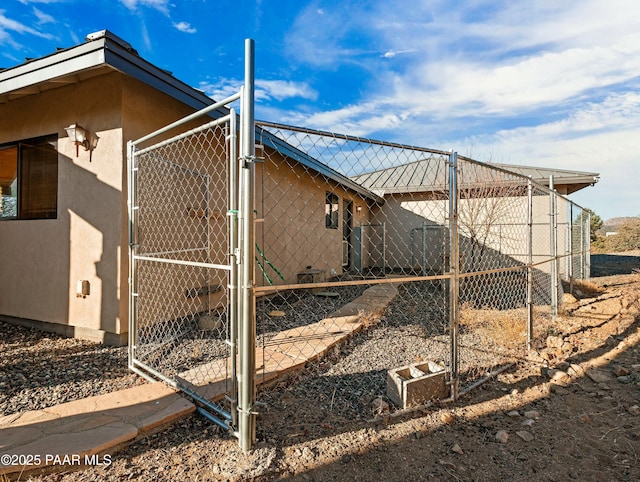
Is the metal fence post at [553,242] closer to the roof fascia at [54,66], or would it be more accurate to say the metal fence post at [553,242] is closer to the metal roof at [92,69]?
the metal roof at [92,69]

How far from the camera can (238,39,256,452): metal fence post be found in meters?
1.64

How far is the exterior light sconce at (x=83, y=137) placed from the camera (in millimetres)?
3680

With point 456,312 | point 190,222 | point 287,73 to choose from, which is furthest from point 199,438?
point 287,73

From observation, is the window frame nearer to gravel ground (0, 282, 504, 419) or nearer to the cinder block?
gravel ground (0, 282, 504, 419)

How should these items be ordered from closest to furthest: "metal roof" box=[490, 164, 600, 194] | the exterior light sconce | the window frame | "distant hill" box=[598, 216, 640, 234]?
the exterior light sconce, the window frame, "metal roof" box=[490, 164, 600, 194], "distant hill" box=[598, 216, 640, 234]

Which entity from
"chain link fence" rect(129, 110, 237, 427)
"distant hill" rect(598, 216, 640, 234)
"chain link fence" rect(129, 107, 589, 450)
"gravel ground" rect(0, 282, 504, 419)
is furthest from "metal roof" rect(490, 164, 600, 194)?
"distant hill" rect(598, 216, 640, 234)

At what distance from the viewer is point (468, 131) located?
34.3 feet

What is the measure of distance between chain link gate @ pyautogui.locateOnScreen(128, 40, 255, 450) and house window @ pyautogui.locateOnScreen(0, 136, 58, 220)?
1270 millimetres

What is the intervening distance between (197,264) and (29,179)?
395 cm

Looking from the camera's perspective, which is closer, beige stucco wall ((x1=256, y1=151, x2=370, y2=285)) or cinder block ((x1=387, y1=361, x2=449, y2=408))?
cinder block ((x1=387, y1=361, x2=449, y2=408))

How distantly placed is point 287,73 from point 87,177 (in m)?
4.68

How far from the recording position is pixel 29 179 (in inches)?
167

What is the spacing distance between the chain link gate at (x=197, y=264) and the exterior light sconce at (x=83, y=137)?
1.62ft

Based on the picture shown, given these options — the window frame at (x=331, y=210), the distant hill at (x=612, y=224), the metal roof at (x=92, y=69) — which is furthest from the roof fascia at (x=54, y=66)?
the distant hill at (x=612, y=224)
